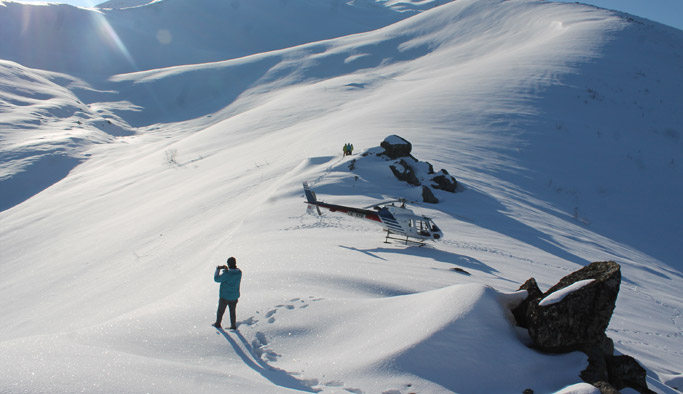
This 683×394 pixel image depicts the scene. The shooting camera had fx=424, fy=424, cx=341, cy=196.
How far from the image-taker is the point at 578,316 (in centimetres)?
522

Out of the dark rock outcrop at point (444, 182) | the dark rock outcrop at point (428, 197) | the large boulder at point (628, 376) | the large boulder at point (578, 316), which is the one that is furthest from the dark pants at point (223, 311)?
the dark rock outcrop at point (444, 182)

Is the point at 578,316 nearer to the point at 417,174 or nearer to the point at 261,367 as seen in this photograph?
the point at 261,367

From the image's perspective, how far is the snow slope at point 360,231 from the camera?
16.4 ft

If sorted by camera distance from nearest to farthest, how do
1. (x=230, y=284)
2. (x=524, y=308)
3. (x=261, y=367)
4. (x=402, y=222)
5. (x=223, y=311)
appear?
(x=261, y=367), (x=524, y=308), (x=223, y=311), (x=230, y=284), (x=402, y=222)

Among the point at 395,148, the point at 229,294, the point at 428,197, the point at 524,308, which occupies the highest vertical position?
the point at 395,148

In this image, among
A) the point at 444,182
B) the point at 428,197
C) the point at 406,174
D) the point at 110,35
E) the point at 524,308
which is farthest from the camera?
the point at 110,35

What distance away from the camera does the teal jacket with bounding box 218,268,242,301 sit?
645 cm

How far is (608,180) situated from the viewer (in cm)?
2391

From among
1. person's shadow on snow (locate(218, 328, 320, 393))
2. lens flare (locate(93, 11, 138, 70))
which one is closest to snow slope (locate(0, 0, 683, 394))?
person's shadow on snow (locate(218, 328, 320, 393))

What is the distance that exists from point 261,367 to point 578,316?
394cm

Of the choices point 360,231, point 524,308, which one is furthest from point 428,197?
point 524,308

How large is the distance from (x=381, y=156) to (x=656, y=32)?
1960 inches

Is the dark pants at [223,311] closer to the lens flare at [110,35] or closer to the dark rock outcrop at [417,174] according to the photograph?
the dark rock outcrop at [417,174]

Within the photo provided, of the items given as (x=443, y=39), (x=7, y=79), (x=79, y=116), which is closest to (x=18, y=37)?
(x=7, y=79)
